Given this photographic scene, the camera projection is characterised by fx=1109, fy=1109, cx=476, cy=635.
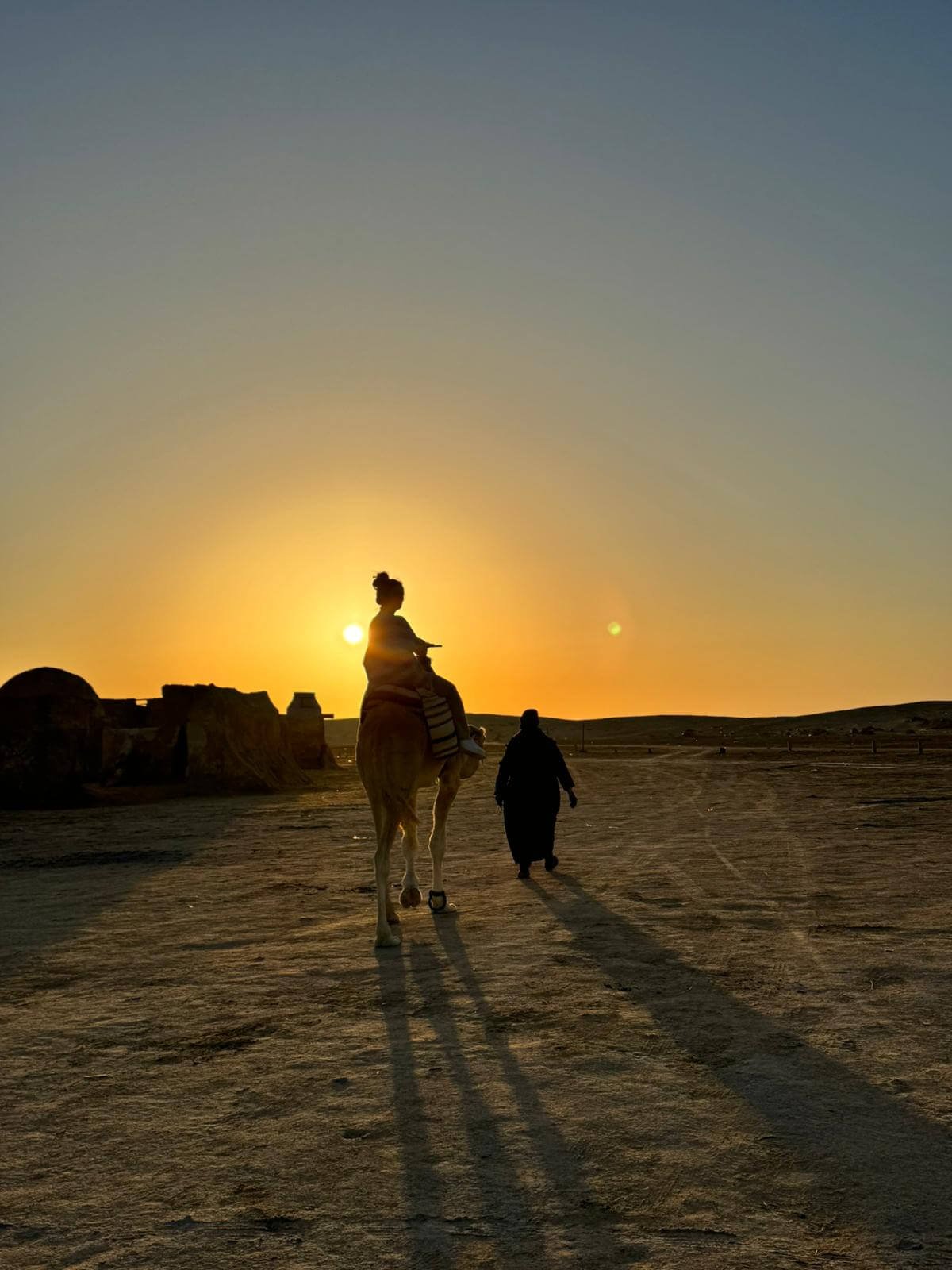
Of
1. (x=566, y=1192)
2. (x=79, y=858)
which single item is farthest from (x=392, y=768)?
(x=79, y=858)

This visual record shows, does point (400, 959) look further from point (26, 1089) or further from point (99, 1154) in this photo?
point (99, 1154)

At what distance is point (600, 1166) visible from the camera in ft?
13.9

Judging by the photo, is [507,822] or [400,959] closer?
[400,959]

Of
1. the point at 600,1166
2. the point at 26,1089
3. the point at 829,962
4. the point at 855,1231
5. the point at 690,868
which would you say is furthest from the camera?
the point at 690,868

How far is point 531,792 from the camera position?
43.8 feet

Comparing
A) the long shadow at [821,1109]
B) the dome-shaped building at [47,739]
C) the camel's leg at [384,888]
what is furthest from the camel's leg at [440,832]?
the dome-shaped building at [47,739]

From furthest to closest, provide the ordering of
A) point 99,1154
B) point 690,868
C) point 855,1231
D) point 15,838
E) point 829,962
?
point 15,838 → point 690,868 → point 829,962 → point 99,1154 → point 855,1231

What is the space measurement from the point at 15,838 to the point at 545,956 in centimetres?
1397

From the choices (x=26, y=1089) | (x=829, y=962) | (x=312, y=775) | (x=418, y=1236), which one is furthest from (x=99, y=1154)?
(x=312, y=775)

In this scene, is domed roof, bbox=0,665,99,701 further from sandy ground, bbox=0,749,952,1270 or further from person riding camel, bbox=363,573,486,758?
person riding camel, bbox=363,573,486,758

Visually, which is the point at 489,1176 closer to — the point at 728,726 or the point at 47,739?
the point at 47,739

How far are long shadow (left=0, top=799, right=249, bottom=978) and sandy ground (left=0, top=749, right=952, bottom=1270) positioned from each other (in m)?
0.13

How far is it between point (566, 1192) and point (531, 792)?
9.35m

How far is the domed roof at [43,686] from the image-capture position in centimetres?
→ 2627
